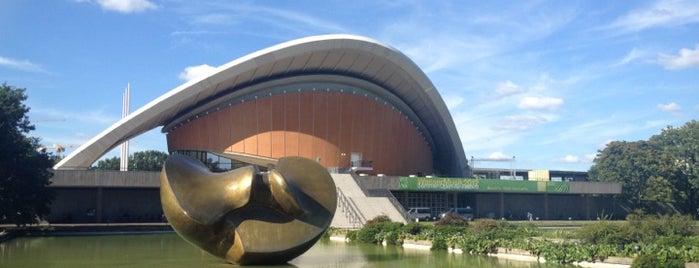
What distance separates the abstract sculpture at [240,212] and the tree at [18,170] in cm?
1694

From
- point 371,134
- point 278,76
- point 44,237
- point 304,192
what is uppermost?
A: point 278,76

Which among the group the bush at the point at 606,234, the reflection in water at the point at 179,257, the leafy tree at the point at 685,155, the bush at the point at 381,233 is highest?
the leafy tree at the point at 685,155

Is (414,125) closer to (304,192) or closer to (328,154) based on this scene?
(328,154)

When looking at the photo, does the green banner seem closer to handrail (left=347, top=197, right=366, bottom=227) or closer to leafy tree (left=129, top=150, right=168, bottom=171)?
handrail (left=347, top=197, right=366, bottom=227)

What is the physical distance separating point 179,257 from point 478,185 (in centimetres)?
3366

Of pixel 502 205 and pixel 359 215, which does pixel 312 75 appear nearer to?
pixel 359 215

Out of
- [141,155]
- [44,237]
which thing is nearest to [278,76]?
[44,237]

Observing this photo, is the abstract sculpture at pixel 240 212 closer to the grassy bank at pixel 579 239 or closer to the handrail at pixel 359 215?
the grassy bank at pixel 579 239

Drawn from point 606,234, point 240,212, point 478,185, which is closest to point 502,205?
point 478,185

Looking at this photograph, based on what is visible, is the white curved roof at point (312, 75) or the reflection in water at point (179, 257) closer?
the reflection in water at point (179, 257)

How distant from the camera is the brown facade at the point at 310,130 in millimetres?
47500

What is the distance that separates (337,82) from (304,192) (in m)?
35.7

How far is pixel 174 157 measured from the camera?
52.8 feet

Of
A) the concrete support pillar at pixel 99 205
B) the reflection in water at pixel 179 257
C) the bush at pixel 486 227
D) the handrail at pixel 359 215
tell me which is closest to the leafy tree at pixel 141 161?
the concrete support pillar at pixel 99 205
